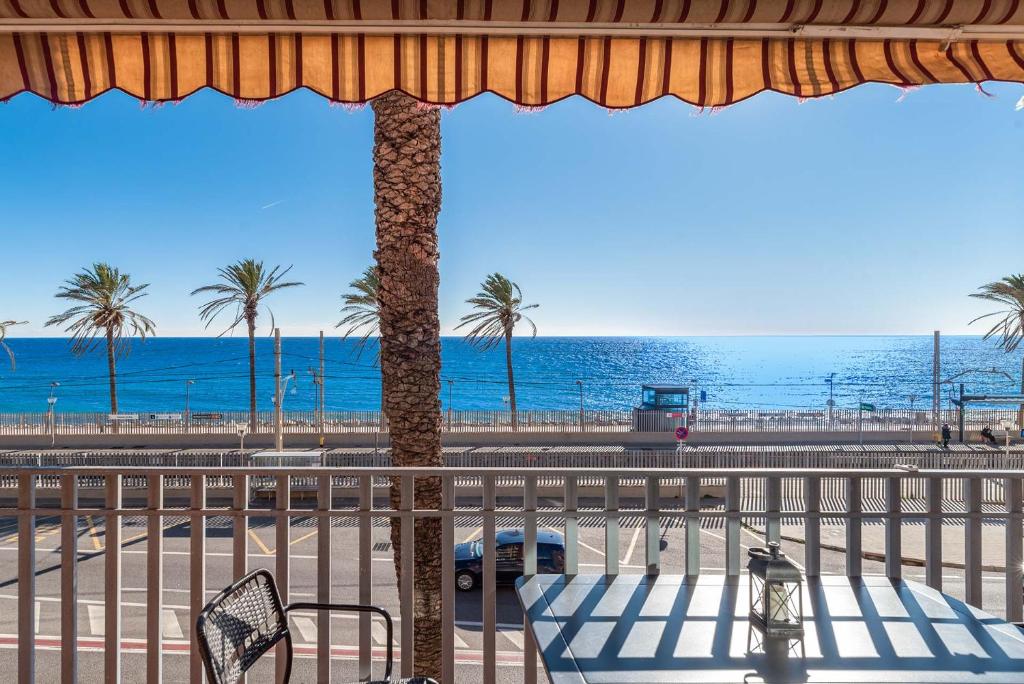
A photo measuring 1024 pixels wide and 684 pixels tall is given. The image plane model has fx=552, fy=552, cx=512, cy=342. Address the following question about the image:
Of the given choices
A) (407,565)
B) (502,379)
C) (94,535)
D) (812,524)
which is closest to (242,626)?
(407,565)

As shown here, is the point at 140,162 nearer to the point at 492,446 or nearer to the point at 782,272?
the point at 492,446

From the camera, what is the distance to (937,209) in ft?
186

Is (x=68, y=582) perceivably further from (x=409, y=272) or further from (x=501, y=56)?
(x=501, y=56)

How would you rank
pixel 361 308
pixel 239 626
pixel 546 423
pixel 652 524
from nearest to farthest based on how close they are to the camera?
pixel 239 626 < pixel 652 524 < pixel 546 423 < pixel 361 308

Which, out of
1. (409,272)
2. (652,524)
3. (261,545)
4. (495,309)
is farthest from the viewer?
(495,309)

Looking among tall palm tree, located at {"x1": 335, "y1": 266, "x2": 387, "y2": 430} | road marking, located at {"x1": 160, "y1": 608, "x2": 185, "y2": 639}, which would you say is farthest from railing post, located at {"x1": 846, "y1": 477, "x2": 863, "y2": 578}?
tall palm tree, located at {"x1": 335, "y1": 266, "x2": 387, "y2": 430}

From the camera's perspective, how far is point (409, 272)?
360cm

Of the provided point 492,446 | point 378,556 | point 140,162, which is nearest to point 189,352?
point 140,162

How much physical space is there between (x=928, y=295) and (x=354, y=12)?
92.9 metres

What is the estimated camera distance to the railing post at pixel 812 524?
206 cm

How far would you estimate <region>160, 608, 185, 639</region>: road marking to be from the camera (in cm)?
856

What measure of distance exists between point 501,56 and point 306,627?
10.1 m

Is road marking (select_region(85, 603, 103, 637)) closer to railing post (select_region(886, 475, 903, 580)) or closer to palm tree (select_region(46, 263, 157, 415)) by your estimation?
railing post (select_region(886, 475, 903, 580))

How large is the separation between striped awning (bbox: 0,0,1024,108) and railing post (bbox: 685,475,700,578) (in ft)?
4.38
